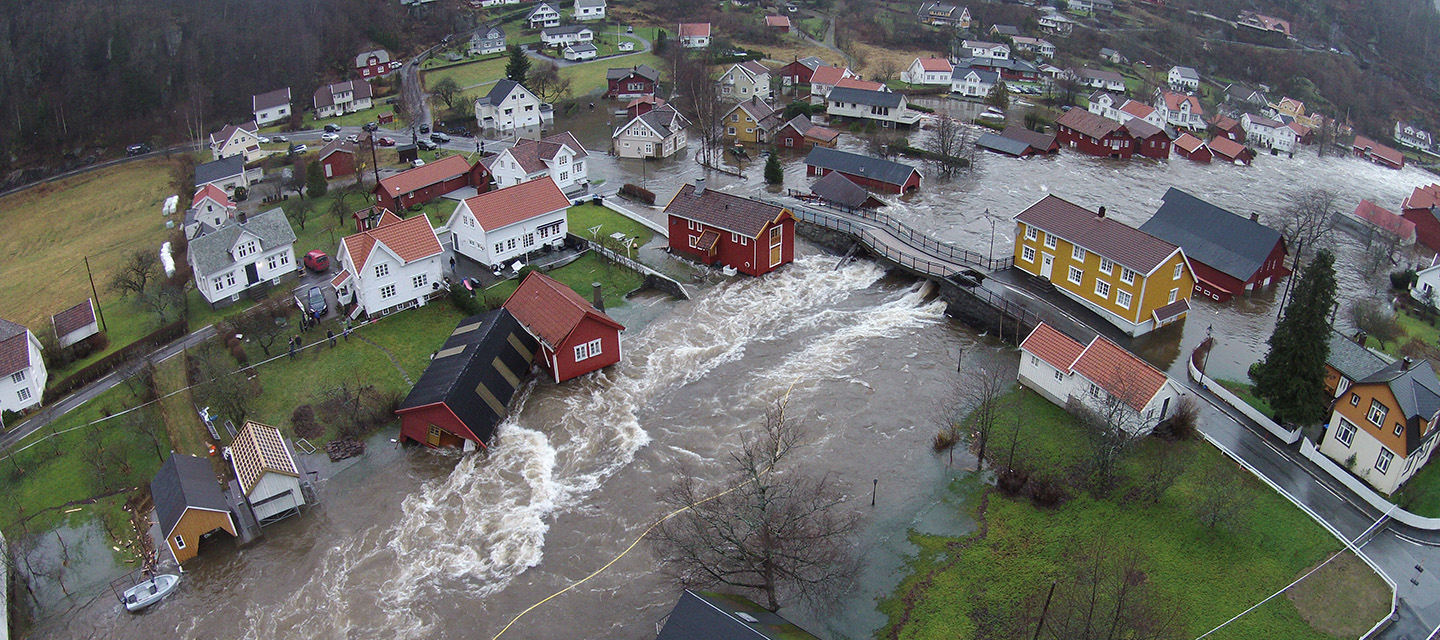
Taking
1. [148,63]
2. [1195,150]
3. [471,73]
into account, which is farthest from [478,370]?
[148,63]

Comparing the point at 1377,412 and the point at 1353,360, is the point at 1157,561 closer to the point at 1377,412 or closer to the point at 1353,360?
the point at 1377,412

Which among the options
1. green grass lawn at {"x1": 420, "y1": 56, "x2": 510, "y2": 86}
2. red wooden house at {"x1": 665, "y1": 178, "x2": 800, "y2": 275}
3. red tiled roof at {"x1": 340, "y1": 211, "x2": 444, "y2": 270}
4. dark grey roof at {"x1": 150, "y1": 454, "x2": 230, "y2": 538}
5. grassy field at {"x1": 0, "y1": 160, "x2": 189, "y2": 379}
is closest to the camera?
dark grey roof at {"x1": 150, "y1": 454, "x2": 230, "y2": 538}

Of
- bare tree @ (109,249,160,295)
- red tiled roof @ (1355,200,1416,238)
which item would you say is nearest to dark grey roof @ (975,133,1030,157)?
red tiled roof @ (1355,200,1416,238)

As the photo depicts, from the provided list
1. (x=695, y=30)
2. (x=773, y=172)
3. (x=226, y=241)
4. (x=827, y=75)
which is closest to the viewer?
(x=226, y=241)

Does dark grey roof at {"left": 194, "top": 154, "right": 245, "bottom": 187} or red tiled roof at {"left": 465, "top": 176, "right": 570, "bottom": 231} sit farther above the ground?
red tiled roof at {"left": 465, "top": 176, "right": 570, "bottom": 231}

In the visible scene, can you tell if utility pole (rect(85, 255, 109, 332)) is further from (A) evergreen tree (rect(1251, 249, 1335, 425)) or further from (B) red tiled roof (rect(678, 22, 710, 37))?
(B) red tiled roof (rect(678, 22, 710, 37))

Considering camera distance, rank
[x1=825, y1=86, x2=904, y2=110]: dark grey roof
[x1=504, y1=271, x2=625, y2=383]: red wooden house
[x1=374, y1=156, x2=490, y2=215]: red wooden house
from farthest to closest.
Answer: [x1=825, y1=86, x2=904, y2=110]: dark grey roof < [x1=374, y1=156, x2=490, y2=215]: red wooden house < [x1=504, y1=271, x2=625, y2=383]: red wooden house

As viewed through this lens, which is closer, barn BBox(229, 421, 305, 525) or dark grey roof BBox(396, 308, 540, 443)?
barn BBox(229, 421, 305, 525)
